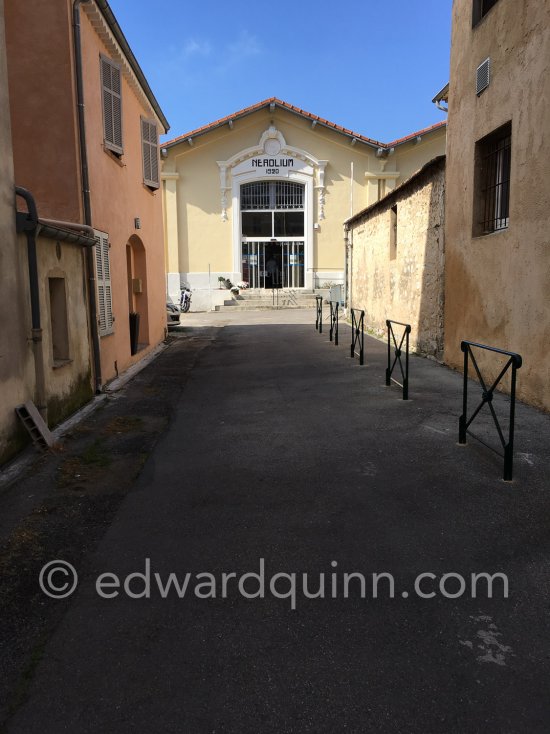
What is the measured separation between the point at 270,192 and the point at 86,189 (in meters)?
22.2

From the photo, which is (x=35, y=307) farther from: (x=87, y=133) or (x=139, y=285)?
(x=139, y=285)

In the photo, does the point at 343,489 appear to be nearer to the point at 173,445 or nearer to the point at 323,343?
the point at 173,445

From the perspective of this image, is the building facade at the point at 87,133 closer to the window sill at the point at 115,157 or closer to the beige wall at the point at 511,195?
the window sill at the point at 115,157

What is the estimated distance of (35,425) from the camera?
5.51m

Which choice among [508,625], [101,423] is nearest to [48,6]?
[101,423]

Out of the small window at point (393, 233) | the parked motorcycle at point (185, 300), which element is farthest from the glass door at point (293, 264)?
the small window at point (393, 233)

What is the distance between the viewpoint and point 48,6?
751cm

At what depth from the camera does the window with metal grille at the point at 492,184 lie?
8398 mm

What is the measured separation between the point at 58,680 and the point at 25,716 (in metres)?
0.20

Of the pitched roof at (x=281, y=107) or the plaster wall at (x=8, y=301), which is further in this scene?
the pitched roof at (x=281, y=107)

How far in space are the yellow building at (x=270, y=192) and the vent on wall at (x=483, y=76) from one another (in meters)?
20.3

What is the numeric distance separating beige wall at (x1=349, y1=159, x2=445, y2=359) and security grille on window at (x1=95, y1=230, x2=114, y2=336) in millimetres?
5787

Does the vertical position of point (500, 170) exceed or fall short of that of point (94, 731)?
it exceeds it

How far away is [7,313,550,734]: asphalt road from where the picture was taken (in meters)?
2.21
